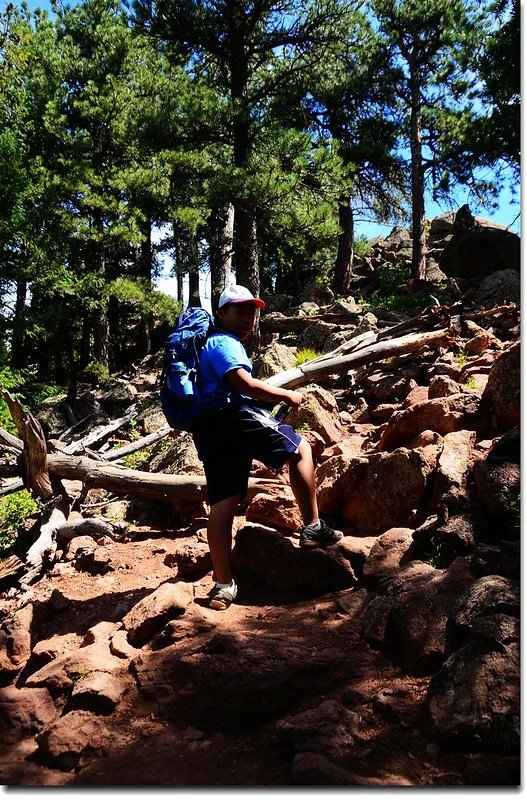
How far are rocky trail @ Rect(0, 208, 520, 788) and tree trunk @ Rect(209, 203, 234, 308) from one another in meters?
7.72

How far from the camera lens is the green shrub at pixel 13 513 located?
22.9 ft

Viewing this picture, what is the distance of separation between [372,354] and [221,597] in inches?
216

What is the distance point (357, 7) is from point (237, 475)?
37.7ft

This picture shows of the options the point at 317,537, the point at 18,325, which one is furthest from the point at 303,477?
the point at 18,325

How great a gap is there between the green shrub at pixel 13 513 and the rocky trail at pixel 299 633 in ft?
3.15

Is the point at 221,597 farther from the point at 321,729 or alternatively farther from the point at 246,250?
the point at 246,250

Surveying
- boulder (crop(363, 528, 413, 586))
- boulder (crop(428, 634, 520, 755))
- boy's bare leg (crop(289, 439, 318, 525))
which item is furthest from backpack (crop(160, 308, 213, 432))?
boulder (crop(428, 634, 520, 755))

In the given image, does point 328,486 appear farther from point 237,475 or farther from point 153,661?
point 153,661

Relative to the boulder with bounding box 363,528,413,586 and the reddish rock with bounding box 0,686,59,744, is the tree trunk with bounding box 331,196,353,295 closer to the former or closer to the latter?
the boulder with bounding box 363,528,413,586

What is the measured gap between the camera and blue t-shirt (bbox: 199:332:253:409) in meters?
3.52

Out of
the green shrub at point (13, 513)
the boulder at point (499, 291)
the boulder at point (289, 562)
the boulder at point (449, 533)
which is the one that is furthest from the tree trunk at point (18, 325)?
the boulder at point (449, 533)

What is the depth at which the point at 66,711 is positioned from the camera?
108 inches

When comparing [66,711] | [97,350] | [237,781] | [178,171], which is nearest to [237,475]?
[66,711]

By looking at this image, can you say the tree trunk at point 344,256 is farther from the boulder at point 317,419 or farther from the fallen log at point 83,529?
the fallen log at point 83,529
